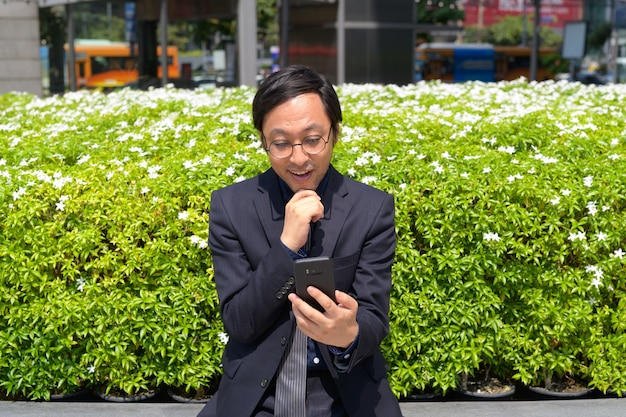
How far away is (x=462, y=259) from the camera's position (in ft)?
12.4

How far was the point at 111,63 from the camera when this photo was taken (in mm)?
18453

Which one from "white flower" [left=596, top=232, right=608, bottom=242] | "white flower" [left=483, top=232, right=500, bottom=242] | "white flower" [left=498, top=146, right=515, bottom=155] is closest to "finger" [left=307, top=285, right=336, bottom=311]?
"white flower" [left=483, top=232, right=500, bottom=242]

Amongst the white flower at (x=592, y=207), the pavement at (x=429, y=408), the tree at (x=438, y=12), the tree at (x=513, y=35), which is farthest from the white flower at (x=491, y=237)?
the tree at (x=513, y=35)

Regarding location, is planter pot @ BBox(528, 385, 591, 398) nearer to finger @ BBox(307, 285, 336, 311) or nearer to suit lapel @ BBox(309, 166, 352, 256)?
suit lapel @ BBox(309, 166, 352, 256)

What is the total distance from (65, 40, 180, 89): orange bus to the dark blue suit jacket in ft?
52.7

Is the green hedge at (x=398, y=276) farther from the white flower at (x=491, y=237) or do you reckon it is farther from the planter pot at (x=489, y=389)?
the planter pot at (x=489, y=389)

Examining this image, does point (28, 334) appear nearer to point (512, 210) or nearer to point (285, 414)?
point (285, 414)

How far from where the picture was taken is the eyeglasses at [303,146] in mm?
2354

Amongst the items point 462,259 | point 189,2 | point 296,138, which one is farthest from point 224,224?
point 189,2

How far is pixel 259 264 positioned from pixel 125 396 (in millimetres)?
2075

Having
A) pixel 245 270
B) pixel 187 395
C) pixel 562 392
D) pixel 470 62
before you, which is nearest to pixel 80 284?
pixel 187 395

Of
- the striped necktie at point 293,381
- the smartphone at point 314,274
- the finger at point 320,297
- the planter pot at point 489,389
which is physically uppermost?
the smartphone at point 314,274

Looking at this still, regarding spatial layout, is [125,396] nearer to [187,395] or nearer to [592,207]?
[187,395]

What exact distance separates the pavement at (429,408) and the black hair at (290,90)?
1948mm
